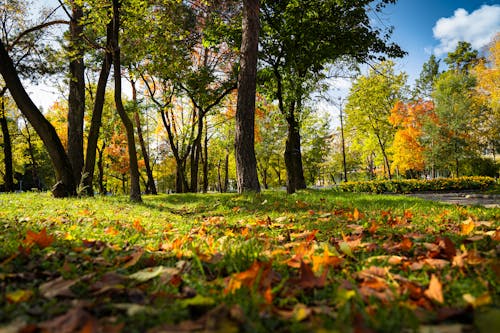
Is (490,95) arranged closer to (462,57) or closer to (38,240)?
(462,57)

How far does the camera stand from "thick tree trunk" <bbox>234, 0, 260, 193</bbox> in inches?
322

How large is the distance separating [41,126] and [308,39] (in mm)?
9551

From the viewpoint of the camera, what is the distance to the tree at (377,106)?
2912 centimetres

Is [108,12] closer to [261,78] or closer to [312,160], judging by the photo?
[261,78]

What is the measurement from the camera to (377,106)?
1225 inches

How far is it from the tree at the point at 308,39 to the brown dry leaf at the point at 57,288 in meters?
11.8

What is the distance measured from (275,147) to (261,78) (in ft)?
89.8

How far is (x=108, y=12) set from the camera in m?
9.97

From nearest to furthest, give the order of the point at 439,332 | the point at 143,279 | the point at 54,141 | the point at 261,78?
the point at 439,332
the point at 143,279
the point at 54,141
the point at 261,78

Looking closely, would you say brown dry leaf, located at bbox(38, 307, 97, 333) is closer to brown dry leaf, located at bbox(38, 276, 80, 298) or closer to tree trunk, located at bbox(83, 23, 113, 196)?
brown dry leaf, located at bbox(38, 276, 80, 298)

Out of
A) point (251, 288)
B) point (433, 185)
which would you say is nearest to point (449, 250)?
point (251, 288)

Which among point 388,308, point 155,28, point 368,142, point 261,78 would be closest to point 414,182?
point 368,142

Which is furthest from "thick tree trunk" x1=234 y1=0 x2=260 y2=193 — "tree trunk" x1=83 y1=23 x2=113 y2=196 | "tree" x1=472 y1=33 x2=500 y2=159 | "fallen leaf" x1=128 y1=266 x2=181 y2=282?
"tree" x1=472 y1=33 x2=500 y2=159

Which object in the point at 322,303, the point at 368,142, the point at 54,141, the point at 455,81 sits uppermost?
the point at 455,81
